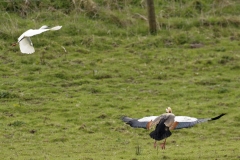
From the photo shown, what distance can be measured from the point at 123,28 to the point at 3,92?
7108 mm

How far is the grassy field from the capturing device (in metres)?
13.0

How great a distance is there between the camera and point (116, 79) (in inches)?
714

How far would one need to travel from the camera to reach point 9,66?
735 inches

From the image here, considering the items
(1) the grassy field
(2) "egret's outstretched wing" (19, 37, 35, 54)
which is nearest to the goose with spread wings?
(1) the grassy field

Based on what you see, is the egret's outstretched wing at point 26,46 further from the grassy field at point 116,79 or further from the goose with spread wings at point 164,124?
the goose with spread wings at point 164,124

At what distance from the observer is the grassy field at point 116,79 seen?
42.7ft

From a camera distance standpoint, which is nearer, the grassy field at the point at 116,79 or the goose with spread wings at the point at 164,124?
the goose with spread wings at the point at 164,124

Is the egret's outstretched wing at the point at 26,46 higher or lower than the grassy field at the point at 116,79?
higher

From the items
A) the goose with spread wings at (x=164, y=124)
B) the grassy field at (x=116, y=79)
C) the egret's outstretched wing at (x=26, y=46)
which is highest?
the egret's outstretched wing at (x=26, y=46)

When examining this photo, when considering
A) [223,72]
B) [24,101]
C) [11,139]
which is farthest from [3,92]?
[223,72]

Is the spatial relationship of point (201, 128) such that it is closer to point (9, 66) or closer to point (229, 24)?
point (9, 66)

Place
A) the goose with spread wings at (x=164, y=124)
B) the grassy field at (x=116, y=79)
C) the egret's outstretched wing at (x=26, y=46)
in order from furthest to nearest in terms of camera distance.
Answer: the egret's outstretched wing at (x=26, y=46), the grassy field at (x=116, y=79), the goose with spread wings at (x=164, y=124)

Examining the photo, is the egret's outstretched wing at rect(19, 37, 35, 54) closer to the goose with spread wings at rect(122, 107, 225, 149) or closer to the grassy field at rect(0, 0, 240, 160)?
the grassy field at rect(0, 0, 240, 160)

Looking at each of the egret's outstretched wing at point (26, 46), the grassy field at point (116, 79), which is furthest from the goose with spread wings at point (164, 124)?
the egret's outstretched wing at point (26, 46)
